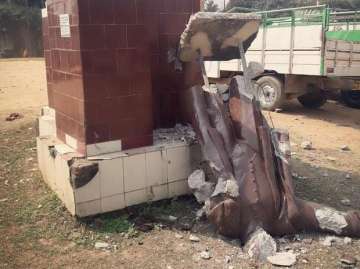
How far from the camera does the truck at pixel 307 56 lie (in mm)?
7266

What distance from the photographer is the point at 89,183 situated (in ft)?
10.7

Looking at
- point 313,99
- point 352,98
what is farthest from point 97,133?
point 352,98

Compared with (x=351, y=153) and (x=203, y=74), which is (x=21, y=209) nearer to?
(x=203, y=74)

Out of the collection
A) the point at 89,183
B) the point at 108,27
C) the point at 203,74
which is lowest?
the point at 89,183

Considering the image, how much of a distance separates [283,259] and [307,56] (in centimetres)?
540

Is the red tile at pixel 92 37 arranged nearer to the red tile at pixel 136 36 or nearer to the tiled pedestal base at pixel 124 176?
the red tile at pixel 136 36

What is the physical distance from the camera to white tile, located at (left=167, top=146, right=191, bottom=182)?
143 inches

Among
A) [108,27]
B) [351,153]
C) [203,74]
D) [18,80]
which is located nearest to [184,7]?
[203,74]

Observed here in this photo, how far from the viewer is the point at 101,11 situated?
3.19 m

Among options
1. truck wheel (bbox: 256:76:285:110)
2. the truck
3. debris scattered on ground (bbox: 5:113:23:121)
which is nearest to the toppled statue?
the truck

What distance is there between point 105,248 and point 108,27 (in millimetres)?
1697

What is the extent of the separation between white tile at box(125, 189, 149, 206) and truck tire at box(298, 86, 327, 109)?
610 cm

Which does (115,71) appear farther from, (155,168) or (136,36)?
(155,168)

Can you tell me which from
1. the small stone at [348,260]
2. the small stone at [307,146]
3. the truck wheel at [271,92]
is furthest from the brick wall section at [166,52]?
the truck wheel at [271,92]
